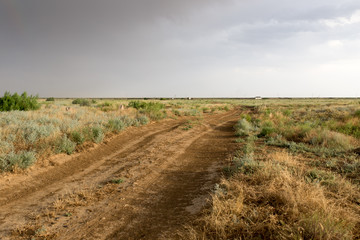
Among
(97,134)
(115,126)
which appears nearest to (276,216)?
(97,134)

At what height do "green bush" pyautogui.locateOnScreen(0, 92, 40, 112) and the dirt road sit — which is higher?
"green bush" pyautogui.locateOnScreen(0, 92, 40, 112)

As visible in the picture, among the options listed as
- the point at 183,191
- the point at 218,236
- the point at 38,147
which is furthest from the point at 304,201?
the point at 38,147

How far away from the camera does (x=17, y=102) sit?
18047 millimetres

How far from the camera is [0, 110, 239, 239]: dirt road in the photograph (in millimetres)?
3605

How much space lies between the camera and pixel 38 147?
7496 mm

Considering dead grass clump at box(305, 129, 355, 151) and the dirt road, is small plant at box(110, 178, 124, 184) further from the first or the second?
dead grass clump at box(305, 129, 355, 151)

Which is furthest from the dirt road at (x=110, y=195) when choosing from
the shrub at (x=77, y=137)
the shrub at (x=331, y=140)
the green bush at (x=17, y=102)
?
the green bush at (x=17, y=102)

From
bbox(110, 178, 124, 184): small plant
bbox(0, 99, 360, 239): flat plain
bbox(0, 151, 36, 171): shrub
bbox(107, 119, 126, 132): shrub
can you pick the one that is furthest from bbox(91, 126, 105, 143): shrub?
bbox(110, 178, 124, 184): small plant

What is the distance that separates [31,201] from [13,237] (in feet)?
4.66

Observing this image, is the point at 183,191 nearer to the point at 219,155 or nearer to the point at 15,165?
the point at 219,155

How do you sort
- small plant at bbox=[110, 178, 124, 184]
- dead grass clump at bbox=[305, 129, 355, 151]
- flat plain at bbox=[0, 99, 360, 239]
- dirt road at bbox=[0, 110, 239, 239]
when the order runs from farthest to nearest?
dead grass clump at bbox=[305, 129, 355, 151]
small plant at bbox=[110, 178, 124, 184]
dirt road at bbox=[0, 110, 239, 239]
flat plain at bbox=[0, 99, 360, 239]

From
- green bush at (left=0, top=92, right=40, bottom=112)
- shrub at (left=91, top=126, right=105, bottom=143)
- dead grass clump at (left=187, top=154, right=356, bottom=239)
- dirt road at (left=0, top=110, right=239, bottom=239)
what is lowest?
dirt road at (left=0, top=110, right=239, bottom=239)

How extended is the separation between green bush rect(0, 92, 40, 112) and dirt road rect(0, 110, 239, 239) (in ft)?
46.2

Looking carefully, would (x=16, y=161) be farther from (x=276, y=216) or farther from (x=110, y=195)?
(x=276, y=216)
